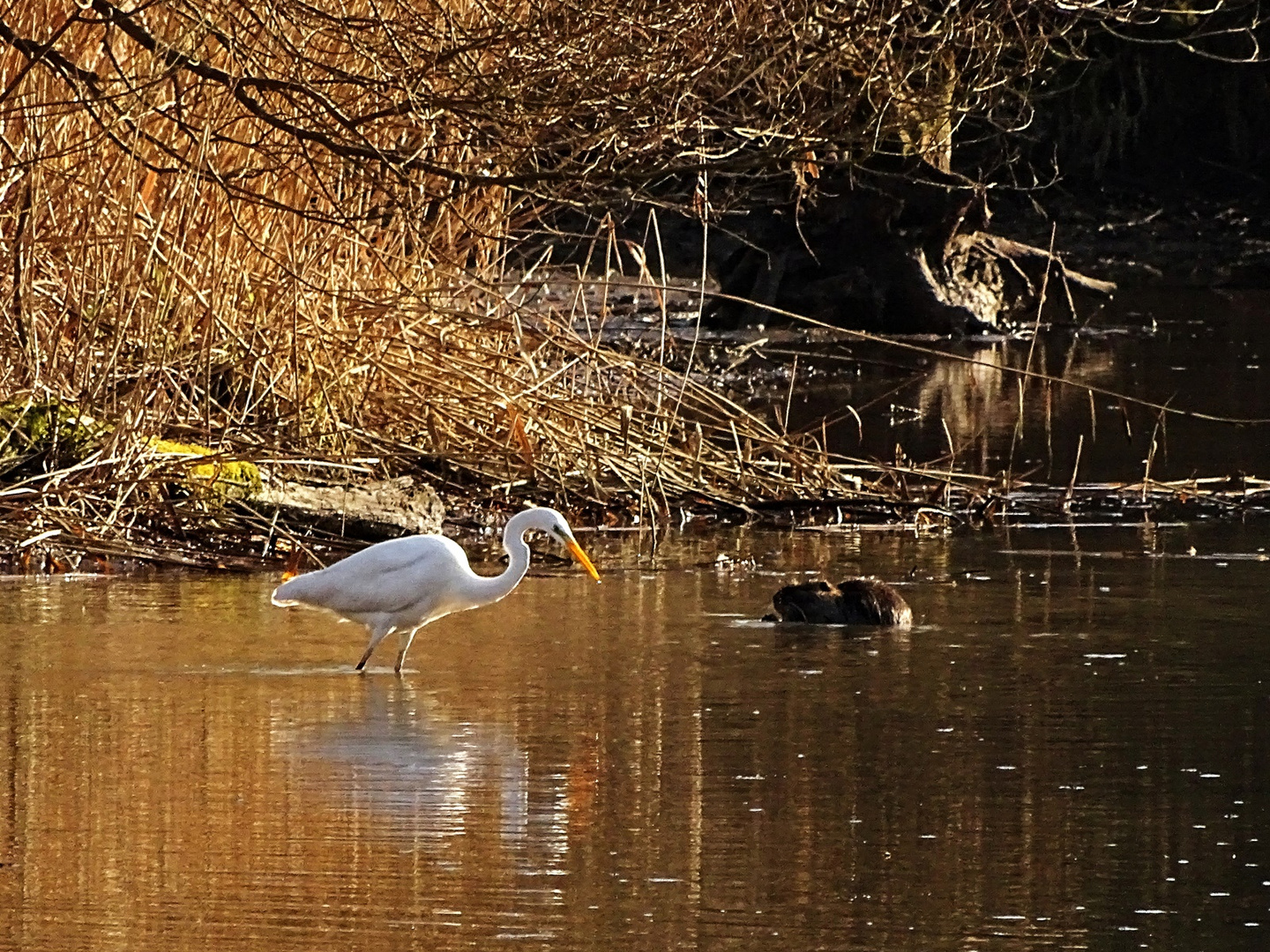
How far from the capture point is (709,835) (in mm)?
5996

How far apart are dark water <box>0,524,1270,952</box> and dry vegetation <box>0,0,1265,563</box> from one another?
1471mm

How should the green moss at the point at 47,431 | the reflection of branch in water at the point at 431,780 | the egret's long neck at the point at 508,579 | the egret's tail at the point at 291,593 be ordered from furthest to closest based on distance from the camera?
the green moss at the point at 47,431 < the egret's tail at the point at 291,593 < the egret's long neck at the point at 508,579 < the reflection of branch in water at the point at 431,780

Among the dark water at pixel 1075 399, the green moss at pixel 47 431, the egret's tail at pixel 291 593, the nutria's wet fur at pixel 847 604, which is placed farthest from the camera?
the dark water at pixel 1075 399

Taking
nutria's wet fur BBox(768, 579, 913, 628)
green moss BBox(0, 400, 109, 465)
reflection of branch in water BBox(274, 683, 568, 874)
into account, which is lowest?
reflection of branch in water BBox(274, 683, 568, 874)

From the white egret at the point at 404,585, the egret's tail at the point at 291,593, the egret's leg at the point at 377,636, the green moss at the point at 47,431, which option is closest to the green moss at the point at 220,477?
the green moss at the point at 47,431

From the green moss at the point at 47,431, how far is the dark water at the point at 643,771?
103 centimetres

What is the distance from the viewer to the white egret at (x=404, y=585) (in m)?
8.48

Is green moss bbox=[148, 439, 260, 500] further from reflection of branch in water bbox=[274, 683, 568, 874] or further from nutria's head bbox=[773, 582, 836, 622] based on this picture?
reflection of branch in water bbox=[274, 683, 568, 874]

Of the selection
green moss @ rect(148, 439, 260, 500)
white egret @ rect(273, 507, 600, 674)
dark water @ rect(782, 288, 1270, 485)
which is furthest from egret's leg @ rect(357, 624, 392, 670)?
dark water @ rect(782, 288, 1270, 485)

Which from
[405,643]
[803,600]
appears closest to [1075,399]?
[803,600]

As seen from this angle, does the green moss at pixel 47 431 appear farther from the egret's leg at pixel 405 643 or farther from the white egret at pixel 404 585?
the egret's leg at pixel 405 643

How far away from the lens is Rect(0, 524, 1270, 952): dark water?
→ 532 cm

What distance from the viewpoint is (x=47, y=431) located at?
1082 centimetres

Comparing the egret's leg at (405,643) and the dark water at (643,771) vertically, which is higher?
the egret's leg at (405,643)
